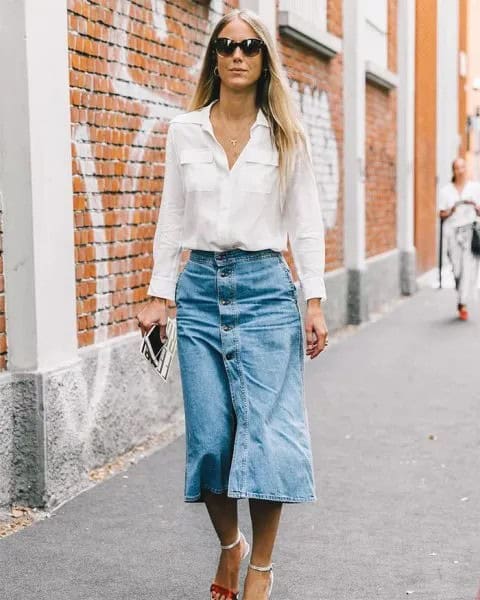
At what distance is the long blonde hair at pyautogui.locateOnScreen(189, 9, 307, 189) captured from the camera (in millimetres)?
4039

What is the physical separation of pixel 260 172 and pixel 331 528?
192cm

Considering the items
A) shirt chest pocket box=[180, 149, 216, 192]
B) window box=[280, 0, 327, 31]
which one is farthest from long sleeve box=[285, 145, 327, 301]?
window box=[280, 0, 327, 31]

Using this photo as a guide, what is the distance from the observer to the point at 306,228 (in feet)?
13.4

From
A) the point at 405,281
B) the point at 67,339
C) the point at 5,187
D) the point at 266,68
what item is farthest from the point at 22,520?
the point at 405,281

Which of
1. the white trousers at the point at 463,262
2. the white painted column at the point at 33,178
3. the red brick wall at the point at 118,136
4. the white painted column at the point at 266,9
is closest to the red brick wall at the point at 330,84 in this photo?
the white painted column at the point at 266,9

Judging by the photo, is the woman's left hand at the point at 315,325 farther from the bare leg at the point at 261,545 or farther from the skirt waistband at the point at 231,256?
the bare leg at the point at 261,545

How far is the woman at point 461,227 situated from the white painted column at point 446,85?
10211 millimetres

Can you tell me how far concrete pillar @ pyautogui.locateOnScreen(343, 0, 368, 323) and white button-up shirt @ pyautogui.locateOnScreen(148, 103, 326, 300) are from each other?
30.7 feet

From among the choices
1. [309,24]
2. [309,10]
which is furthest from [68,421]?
[309,10]

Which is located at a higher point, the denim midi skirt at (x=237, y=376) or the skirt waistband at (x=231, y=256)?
the skirt waistband at (x=231, y=256)

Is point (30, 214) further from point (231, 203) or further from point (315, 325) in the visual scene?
point (315, 325)

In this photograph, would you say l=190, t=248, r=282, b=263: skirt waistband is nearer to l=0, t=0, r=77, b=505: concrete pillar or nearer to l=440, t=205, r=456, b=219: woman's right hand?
l=0, t=0, r=77, b=505: concrete pillar

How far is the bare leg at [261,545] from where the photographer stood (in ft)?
13.4

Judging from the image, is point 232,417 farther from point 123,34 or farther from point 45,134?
point 123,34
